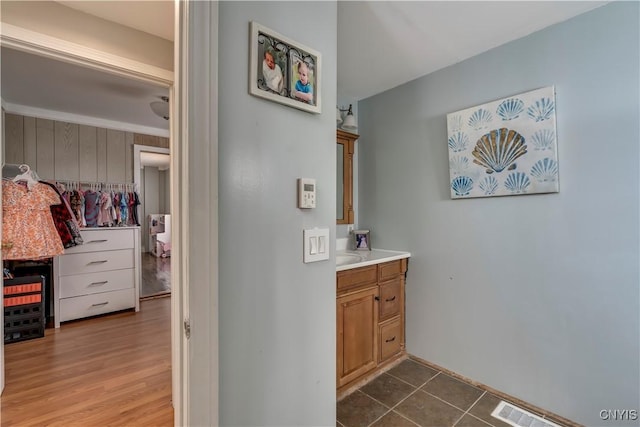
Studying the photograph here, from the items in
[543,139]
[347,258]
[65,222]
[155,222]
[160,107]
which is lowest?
[347,258]

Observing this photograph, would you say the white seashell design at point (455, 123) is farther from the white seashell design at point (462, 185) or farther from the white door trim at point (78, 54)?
the white door trim at point (78, 54)

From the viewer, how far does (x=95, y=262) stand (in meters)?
3.14

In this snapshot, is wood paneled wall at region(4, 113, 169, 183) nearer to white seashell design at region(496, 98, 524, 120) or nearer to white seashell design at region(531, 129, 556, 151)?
white seashell design at region(496, 98, 524, 120)

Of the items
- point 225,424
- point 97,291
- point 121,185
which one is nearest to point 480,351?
point 225,424

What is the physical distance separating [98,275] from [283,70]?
3341 millimetres

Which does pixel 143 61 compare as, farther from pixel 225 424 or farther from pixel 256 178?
pixel 225 424

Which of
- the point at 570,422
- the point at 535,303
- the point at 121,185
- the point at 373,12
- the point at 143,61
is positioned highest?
the point at 373,12

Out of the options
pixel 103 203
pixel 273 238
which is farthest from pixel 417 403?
pixel 103 203

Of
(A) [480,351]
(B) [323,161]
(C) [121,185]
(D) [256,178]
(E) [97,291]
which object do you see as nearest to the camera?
(D) [256,178]

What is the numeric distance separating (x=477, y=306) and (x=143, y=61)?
263cm

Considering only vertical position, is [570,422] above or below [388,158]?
below

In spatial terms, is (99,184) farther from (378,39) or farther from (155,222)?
(155,222)

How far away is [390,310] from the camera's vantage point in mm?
2217

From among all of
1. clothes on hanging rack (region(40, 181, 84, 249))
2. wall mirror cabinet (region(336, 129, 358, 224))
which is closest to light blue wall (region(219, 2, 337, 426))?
wall mirror cabinet (region(336, 129, 358, 224))
